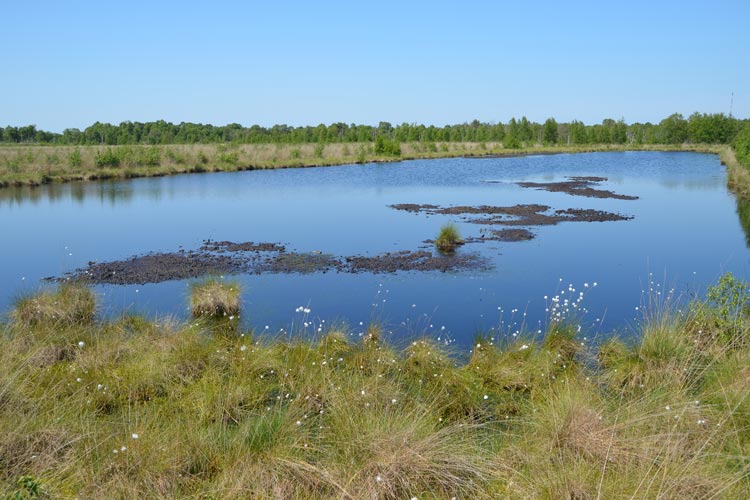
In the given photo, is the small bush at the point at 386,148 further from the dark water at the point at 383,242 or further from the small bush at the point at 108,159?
the small bush at the point at 108,159

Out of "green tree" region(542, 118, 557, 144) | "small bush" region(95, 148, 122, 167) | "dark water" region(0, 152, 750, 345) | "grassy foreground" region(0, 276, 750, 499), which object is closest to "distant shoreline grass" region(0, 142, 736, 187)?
"small bush" region(95, 148, 122, 167)

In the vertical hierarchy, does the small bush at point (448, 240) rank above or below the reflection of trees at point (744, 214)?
below

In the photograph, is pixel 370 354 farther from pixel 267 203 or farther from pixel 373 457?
pixel 267 203

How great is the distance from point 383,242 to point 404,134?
67.7 m

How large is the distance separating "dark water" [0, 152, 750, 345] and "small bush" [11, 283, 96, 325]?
0.68 metres

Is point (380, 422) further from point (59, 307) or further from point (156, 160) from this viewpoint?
point (156, 160)

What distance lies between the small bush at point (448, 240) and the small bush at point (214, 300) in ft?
23.2

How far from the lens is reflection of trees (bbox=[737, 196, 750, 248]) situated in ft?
59.3

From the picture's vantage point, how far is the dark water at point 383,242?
35.3 ft

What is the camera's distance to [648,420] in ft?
14.7

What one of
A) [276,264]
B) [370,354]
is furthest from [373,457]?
[276,264]

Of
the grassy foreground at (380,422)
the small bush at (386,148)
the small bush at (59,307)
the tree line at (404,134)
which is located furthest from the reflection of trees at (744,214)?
the tree line at (404,134)

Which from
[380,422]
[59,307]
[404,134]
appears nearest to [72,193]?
Result: [59,307]

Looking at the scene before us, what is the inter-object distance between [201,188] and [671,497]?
32.2 meters
